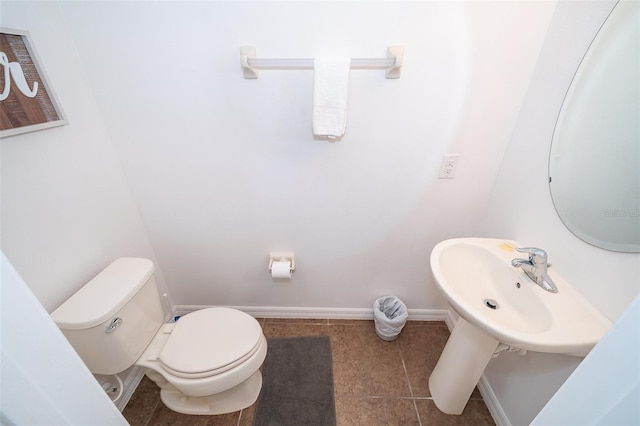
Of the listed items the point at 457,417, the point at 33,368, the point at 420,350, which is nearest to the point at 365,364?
the point at 420,350

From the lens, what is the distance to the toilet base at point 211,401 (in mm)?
1260

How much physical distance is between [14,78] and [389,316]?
1969mm

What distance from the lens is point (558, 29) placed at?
96cm

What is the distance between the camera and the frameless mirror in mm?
748

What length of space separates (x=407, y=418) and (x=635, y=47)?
1632 mm

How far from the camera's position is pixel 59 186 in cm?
100

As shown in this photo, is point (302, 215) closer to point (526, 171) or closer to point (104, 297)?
point (104, 297)

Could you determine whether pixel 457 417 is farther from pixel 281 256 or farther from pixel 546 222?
pixel 281 256

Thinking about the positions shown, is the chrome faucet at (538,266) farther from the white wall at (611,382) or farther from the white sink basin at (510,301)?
the white wall at (611,382)

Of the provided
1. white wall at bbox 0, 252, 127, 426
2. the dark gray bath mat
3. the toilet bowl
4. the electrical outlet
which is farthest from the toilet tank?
the electrical outlet

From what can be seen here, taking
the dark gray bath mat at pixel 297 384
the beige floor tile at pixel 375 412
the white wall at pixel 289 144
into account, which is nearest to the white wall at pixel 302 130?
the white wall at pixel 289 144

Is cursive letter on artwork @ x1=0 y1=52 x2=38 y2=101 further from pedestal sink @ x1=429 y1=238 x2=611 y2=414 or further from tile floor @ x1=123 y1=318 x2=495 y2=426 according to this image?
pedestal sink @ x1=429 y1=238 x2=611 y2=414

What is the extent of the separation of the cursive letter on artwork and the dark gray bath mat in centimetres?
157

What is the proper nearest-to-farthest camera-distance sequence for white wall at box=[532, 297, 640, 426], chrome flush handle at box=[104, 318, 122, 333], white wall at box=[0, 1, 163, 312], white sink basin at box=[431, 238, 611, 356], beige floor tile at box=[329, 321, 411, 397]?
white wall at box=[532, 297, 640, 426] < white sink basin at box=[431, 238, 611, 356] < white wall at box=[0, 1, 163, 312] < chrome flush handle at box=[104, 318, 122, 333] < beige floor tile at box=[329, 321, 411, 397]
